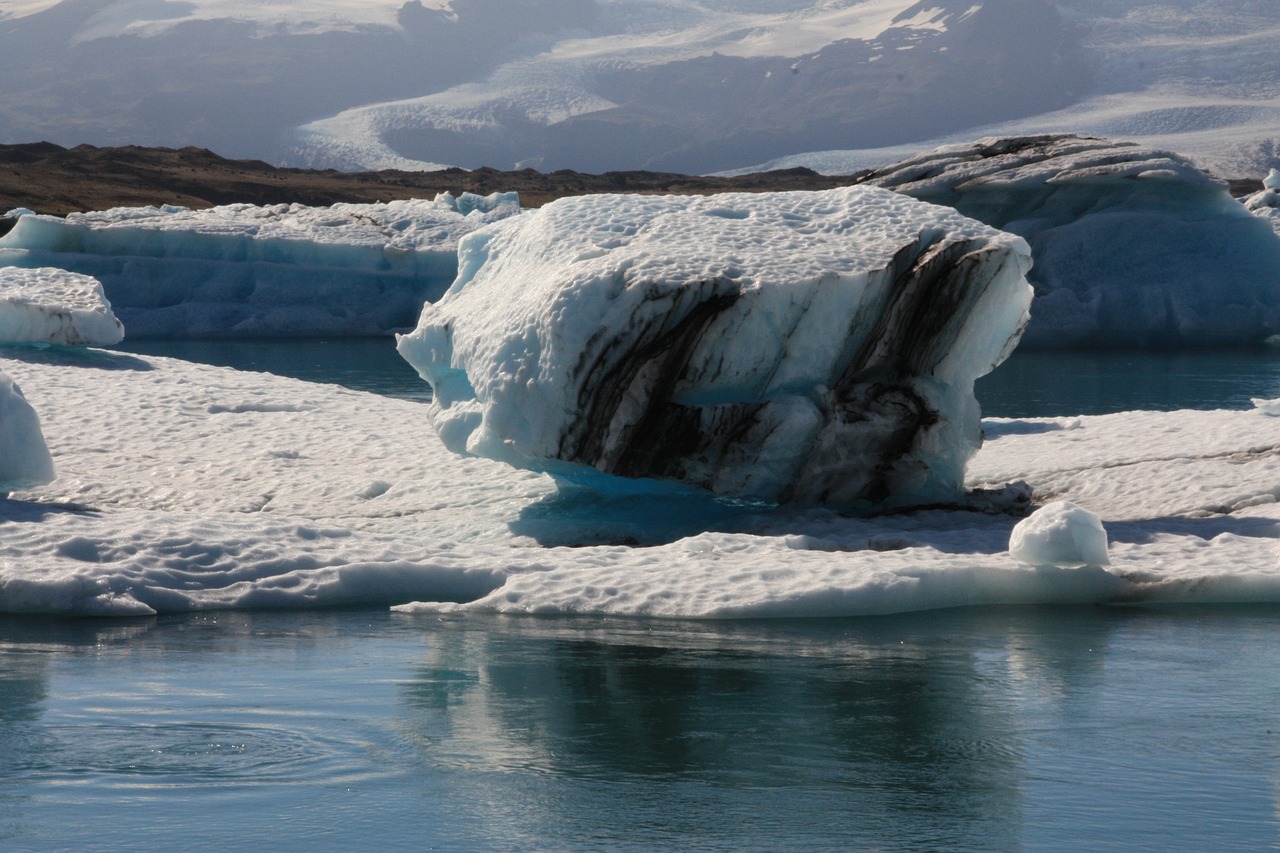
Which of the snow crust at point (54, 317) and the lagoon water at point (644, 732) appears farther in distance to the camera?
the snow crust at point (54, 317)

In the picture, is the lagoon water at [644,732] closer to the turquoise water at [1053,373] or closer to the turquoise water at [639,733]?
the turquoise water at [639,733]

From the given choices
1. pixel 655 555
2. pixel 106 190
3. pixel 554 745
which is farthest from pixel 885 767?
pixel 106 190

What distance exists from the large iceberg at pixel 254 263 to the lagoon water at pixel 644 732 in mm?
21202

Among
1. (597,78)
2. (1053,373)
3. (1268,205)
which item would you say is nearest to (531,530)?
(1053,373)

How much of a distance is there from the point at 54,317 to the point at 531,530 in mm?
8834

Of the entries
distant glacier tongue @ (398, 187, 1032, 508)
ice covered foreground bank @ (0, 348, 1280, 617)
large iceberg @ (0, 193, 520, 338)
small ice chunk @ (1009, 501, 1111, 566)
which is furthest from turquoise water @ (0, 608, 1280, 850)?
large iceberg @ (0, 193, 520, 338)

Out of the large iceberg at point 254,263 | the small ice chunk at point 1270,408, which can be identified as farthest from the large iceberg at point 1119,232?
the small ice chunk at point 1270,408

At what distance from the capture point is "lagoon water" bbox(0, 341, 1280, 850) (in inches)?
146

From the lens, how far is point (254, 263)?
89.0 feet

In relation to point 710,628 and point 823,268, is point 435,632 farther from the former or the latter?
point 823,268

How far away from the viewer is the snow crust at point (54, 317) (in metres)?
15.0

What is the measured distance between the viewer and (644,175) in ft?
Result: 228

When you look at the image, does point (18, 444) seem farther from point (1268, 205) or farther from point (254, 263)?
point (1268, 205)

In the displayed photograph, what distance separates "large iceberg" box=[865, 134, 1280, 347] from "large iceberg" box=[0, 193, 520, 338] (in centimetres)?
903
